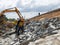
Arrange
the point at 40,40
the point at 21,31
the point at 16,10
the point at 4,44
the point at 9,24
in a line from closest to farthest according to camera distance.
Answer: the point at 40,40 < the point at 4,44 < the point at 21,31 < the point at 16,10 < the point at 9,24

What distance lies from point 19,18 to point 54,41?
1121cm

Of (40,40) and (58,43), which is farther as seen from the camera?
(40,40)

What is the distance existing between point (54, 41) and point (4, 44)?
7579mm

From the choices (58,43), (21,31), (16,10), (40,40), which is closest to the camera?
(58,43)

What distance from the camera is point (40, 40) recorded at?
48.8 ft

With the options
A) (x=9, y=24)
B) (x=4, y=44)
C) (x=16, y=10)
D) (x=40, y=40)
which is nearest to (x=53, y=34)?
(x=40, y=40)

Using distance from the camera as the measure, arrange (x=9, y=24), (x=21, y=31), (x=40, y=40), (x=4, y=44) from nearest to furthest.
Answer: (x=40, y=40) → (x=4, y=44) → (x=21, y=31) → (x=9, y=24)

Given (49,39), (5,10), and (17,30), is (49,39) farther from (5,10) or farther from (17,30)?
(5,10)

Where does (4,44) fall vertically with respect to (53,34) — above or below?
below

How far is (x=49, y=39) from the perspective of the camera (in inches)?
567

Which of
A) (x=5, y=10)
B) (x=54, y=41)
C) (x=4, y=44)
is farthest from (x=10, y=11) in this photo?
(x=54, y=41)

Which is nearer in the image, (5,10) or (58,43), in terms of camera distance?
(58,43)

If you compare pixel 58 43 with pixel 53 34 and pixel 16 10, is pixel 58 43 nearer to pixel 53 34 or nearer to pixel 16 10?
pixel 53 34

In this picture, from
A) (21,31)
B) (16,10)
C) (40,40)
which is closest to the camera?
(40,40)
